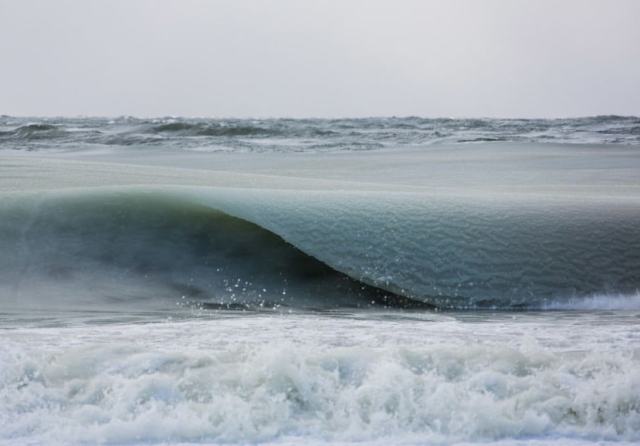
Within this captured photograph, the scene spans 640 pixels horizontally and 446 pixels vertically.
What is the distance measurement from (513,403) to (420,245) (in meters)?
2.33

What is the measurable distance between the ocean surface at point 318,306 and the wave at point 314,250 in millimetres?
14

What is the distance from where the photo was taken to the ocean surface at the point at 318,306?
285 cm

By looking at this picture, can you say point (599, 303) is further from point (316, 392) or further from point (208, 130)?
point (208, 130)

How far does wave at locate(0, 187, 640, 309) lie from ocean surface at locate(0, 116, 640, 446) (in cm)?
1

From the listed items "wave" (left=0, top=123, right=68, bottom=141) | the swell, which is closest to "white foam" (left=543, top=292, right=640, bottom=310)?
the swell

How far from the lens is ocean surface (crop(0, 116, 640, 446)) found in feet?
9.36

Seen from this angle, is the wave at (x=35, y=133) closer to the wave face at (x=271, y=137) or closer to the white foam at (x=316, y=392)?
the wave face at (x=271, y=137)

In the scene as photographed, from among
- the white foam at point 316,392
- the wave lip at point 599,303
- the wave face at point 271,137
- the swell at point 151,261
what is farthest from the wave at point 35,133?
the white foam at point 316,392

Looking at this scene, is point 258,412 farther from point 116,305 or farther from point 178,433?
point 116,305

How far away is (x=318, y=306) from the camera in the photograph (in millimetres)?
4840

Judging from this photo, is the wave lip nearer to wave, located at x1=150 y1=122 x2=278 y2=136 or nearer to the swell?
the swell

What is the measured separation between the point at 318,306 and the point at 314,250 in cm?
46

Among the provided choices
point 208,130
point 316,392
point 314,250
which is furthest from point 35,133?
point 316,392

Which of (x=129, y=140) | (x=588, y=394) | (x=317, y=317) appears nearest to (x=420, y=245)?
(x=317, y=317)
